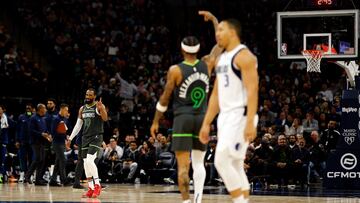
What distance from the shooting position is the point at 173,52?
33.9 meters

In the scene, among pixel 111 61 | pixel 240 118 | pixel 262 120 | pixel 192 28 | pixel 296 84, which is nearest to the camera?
pixel 240 118

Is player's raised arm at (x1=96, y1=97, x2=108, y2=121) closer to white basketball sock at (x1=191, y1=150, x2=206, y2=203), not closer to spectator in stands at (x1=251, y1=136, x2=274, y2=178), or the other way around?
white basketball sock at (x1=191, y1=150, x2=206, y2=203)

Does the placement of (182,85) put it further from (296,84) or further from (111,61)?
(111,61)

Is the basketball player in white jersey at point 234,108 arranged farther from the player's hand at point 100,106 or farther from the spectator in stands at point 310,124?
the spectator in stands at point 310,124

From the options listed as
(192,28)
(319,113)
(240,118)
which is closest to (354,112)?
(319,113)

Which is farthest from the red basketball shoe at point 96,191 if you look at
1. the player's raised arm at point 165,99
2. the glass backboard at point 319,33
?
the glass backboard at point 319,33

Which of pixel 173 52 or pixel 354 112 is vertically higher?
pixel 173 52

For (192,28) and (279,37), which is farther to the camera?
(192,28)

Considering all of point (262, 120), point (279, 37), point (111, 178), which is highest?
point (279, 37)

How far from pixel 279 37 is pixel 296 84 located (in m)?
7.32

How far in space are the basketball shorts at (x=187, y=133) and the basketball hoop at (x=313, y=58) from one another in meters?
8.83

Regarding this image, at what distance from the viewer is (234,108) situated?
1002cm

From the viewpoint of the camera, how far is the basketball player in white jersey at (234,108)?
9820 mm

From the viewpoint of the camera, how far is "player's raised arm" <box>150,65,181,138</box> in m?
11.8
